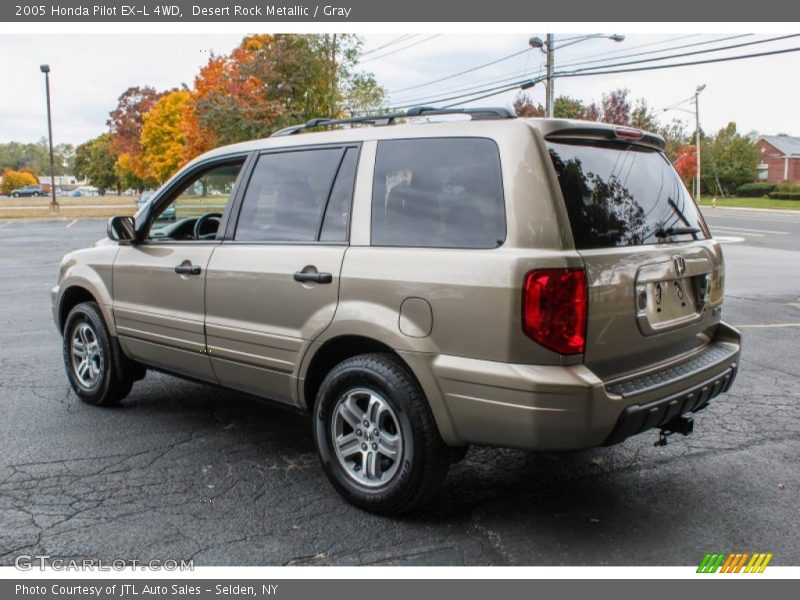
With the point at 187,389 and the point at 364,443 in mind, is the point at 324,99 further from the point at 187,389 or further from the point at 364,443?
the point at 364,443

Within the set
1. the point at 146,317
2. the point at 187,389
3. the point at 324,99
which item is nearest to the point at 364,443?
the point at 146,317

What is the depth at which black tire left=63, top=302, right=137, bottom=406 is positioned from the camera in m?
5.27

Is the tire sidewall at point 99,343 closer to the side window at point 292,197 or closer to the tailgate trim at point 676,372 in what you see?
the side window at point 292,197

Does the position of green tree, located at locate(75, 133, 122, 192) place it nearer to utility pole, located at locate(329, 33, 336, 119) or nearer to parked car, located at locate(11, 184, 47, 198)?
parked car, located at locate(11, 184, 47, 198)

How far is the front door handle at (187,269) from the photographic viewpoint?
4.47 m

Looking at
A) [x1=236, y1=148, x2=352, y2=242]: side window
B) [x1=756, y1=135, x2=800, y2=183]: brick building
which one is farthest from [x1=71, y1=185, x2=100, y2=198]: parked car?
[x1=236, y1=148, x2=352, y2=242]: side window

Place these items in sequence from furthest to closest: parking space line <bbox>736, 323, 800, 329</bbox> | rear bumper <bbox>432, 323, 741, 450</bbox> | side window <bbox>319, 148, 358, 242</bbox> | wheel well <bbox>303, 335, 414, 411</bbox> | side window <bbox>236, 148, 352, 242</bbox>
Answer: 1. parking space line <bbox>736, 323, 800, 329</bbox>
2. side window <bbox>236, 148, 352, 242</bbox>
3. side window <bbox>319, 148, 358, 242</bbox>
4. wheel well <bbox>303, 335, 414, 411</bbox>
5. rear bumper <bbox>432, 323, 741, 450</bbox>

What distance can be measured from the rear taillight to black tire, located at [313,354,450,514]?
0.67m

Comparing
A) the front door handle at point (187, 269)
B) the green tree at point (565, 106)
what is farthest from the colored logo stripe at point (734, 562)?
the green tree at point (565, 106)

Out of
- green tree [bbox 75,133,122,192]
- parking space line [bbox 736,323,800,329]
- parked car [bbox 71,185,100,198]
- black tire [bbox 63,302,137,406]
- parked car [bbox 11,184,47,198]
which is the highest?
green tree [bbox 75,133,122,192]

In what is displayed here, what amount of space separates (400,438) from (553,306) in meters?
1.00

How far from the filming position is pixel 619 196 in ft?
11.5

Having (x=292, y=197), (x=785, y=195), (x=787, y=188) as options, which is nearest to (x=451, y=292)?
(x=292, y=197)
